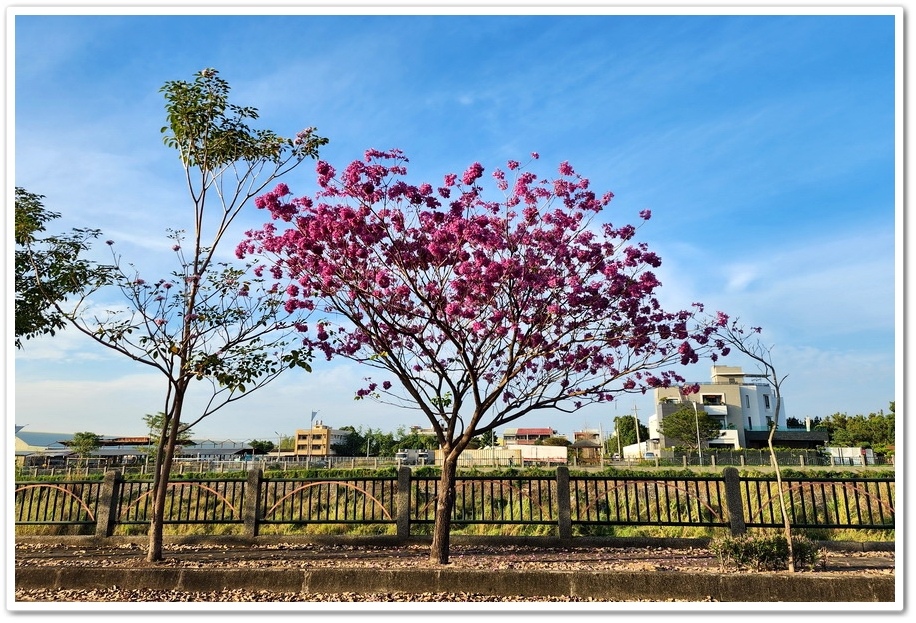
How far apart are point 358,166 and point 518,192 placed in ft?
7.19

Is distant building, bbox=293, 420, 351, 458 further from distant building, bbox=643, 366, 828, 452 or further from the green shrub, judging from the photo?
the green shrub

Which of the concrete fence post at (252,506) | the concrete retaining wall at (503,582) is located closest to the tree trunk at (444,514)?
the concrete retaining wall at (503,582)

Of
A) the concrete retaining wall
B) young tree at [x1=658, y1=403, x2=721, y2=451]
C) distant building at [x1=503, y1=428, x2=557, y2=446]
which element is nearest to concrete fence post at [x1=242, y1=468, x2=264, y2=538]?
the concrete retaining wall

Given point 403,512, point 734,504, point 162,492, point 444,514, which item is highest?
point 162,492

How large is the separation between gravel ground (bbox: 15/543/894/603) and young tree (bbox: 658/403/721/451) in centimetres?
4512

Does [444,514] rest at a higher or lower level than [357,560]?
higher

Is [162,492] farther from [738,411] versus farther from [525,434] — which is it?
[525,434]

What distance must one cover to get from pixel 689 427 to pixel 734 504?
45257 mm

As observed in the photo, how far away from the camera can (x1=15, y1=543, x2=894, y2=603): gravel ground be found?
22.4ft

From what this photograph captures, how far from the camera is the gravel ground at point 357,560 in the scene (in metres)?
6.82

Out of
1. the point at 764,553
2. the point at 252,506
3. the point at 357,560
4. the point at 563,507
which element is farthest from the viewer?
the point at 252,506

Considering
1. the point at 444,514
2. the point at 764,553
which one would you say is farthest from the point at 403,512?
the point at 764,553

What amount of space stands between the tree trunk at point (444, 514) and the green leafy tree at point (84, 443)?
175ft

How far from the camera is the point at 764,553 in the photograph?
23.1ft
